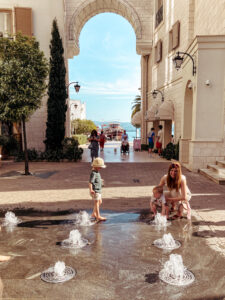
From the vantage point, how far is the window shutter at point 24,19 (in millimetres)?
15836

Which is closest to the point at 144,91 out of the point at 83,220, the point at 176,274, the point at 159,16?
→ the point at 159,16

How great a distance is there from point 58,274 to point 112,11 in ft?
78.2

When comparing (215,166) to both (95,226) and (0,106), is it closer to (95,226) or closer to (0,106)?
(95,226)

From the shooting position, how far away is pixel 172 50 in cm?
1720

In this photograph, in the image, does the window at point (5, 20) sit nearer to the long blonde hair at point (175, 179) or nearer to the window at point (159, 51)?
the window at point (159, 51)

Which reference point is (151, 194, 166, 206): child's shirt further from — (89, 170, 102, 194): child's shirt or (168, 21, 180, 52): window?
(168, 21, 180, 52): window

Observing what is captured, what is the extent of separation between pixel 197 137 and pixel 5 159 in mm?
11321

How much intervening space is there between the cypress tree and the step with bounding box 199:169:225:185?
30.1 ft

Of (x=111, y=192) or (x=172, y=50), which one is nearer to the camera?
(x=111, y=192)

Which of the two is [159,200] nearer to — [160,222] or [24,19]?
[160,222]

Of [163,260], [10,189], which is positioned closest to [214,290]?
[163,260]

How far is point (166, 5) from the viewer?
1822 cm

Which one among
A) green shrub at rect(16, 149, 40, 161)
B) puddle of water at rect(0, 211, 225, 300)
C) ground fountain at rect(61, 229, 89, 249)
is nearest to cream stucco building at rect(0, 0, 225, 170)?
green shrub at rect(16, 149, 40, 161)

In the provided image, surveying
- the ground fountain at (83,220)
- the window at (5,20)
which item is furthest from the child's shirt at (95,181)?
the window at (5,20)
